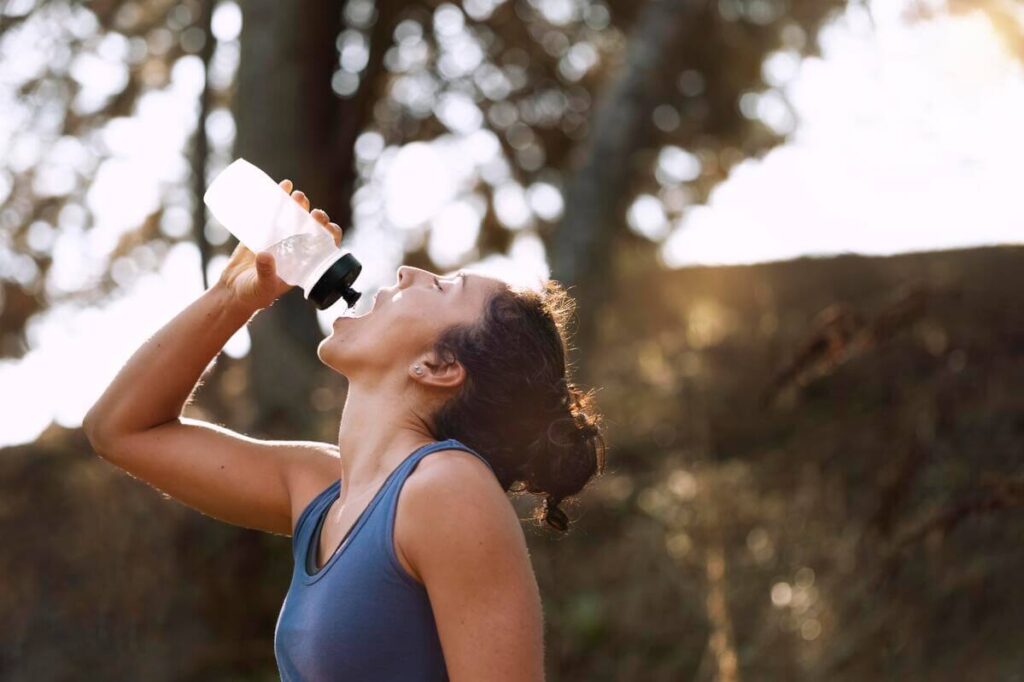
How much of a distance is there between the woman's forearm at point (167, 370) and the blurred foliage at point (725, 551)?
126 inches

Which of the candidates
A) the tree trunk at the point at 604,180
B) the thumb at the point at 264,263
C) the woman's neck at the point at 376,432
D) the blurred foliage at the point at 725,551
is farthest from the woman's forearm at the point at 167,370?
the tree trunk at the point at 604,180

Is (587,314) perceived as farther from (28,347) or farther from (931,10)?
(28,347)

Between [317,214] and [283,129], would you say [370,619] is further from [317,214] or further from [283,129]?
[283,129]

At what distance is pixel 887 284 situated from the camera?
8234 mm

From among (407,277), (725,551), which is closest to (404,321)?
(407,277)

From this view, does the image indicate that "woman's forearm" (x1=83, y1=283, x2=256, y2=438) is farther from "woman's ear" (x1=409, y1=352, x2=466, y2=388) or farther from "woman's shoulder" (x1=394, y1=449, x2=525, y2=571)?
"woman's shoulder" (x1=394, y1=449, x2=525, y2=571)

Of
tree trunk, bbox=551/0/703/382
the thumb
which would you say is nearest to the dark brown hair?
the thumb

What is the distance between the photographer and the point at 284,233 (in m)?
2.81

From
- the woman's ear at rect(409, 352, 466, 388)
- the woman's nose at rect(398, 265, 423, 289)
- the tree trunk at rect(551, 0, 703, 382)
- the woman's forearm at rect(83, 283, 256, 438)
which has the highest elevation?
the woman's nose at rect(398, 265, 423, 289)

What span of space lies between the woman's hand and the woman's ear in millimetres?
402

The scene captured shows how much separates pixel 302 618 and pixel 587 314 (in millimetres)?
5252

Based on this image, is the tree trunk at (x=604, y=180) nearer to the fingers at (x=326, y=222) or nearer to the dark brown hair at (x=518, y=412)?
the fingers at (x=326, y=222)

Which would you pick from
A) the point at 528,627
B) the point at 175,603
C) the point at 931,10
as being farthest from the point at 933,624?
the point at 528,627

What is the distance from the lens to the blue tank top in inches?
77.9
